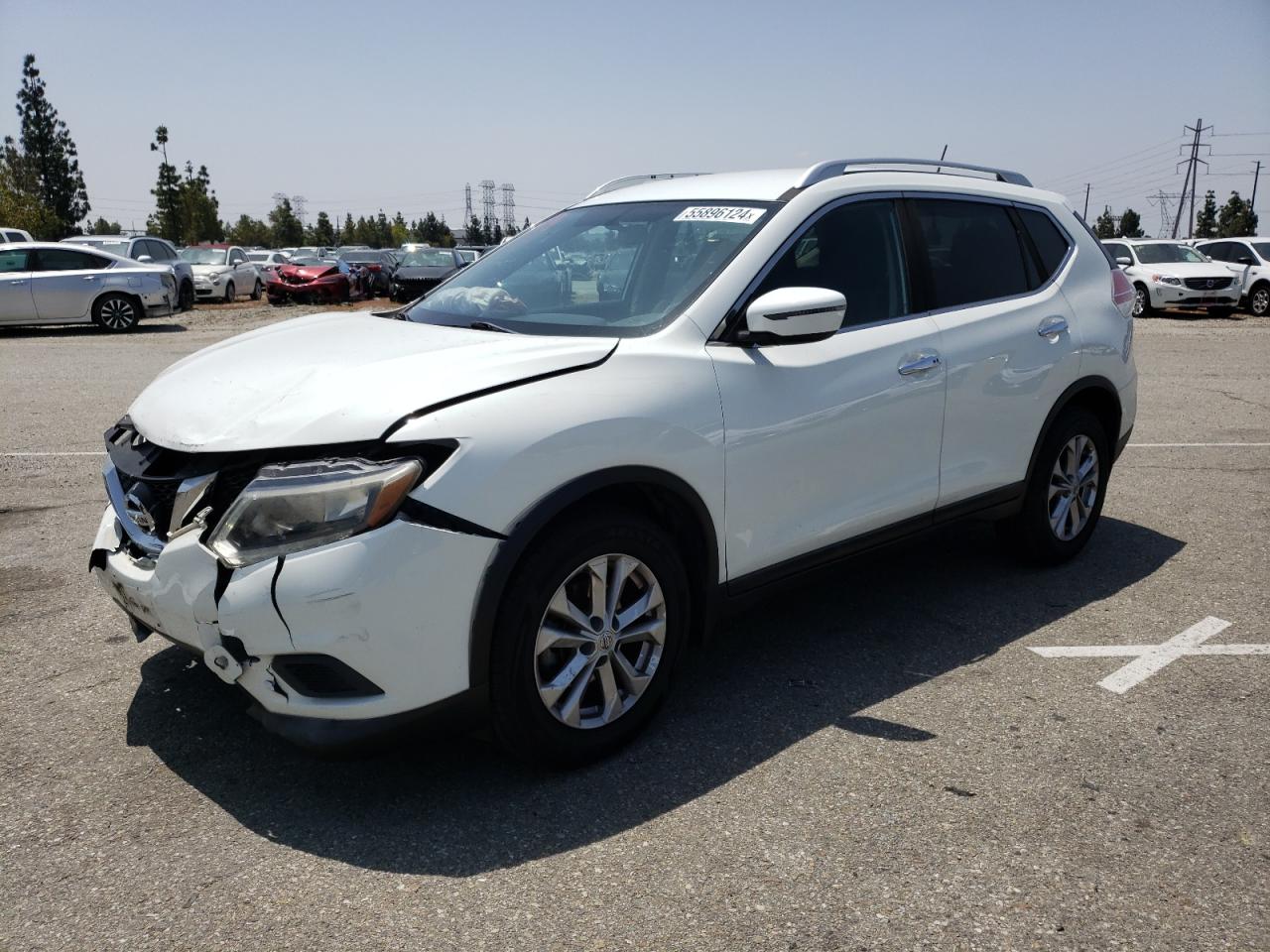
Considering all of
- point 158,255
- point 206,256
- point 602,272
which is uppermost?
point 602,272

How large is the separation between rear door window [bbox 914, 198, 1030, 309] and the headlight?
2.57 metres

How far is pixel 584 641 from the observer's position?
317 centimetres

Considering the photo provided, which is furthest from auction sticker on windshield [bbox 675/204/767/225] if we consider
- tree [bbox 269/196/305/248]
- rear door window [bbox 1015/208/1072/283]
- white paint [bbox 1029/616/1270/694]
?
tree [bbox 269/196/305/248]

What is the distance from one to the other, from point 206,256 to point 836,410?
2961cm

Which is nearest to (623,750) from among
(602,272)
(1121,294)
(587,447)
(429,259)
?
(587,447)

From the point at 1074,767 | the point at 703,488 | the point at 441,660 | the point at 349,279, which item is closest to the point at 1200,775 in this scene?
the point at 1074,767

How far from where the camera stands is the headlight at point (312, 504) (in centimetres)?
277

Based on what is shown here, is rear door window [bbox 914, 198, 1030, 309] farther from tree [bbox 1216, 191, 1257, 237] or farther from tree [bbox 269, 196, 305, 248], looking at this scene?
tree [bbox 269, 196, 305, 248]

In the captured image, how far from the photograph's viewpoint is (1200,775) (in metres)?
3.25

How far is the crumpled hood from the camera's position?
9.53 ft

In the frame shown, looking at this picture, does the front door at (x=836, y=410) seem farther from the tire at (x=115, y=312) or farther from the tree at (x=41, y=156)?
the tree at (x=41, y=156)

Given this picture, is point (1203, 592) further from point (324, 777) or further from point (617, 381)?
point (324, 777)

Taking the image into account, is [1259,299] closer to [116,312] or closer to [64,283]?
[116,312]

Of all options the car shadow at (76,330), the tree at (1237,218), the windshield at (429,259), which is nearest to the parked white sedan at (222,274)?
the windshield at (429,259)
